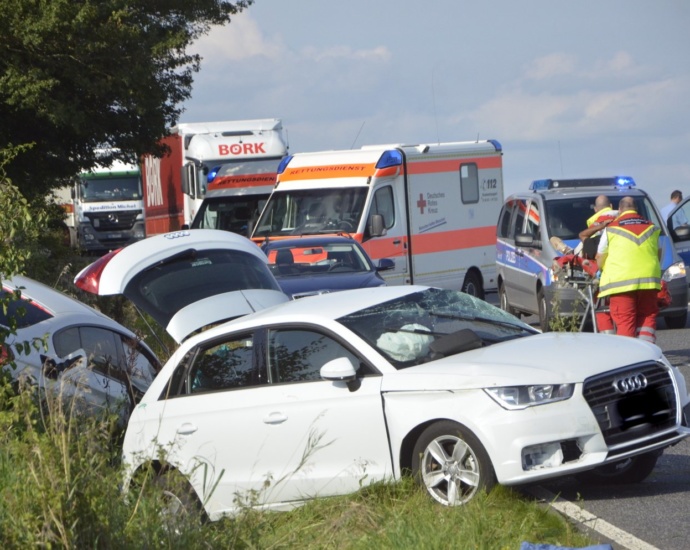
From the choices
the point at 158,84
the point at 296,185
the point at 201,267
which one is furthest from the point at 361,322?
the point at 158,84

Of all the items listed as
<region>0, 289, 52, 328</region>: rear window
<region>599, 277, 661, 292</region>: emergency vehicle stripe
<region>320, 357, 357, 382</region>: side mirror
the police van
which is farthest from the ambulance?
<region>320, 357, 357, 382</region>: side mirror

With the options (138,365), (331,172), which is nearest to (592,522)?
(138,365)

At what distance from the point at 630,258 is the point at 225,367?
5202 millimetres

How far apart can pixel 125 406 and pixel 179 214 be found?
24.0 m

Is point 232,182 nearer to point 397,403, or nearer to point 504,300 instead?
point 504,300

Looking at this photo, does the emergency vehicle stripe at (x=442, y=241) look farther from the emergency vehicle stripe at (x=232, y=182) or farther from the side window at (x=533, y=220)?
the emergency vehicle stripe at (x=232, y=182)

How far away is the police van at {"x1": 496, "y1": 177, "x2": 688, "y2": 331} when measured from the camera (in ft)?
55.5

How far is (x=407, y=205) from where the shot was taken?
21.8m

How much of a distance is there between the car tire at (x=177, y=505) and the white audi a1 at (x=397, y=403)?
0.09 metres

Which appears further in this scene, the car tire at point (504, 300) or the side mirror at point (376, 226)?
the side mirror at point (376, 226)

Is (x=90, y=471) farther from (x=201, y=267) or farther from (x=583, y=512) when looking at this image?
(x=201, y=267)

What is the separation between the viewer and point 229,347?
820 centimetres

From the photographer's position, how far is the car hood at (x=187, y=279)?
10586 mm

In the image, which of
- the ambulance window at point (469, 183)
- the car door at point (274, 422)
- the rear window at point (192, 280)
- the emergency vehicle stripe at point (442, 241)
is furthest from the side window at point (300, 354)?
the ambulance window at point (469, 183)
